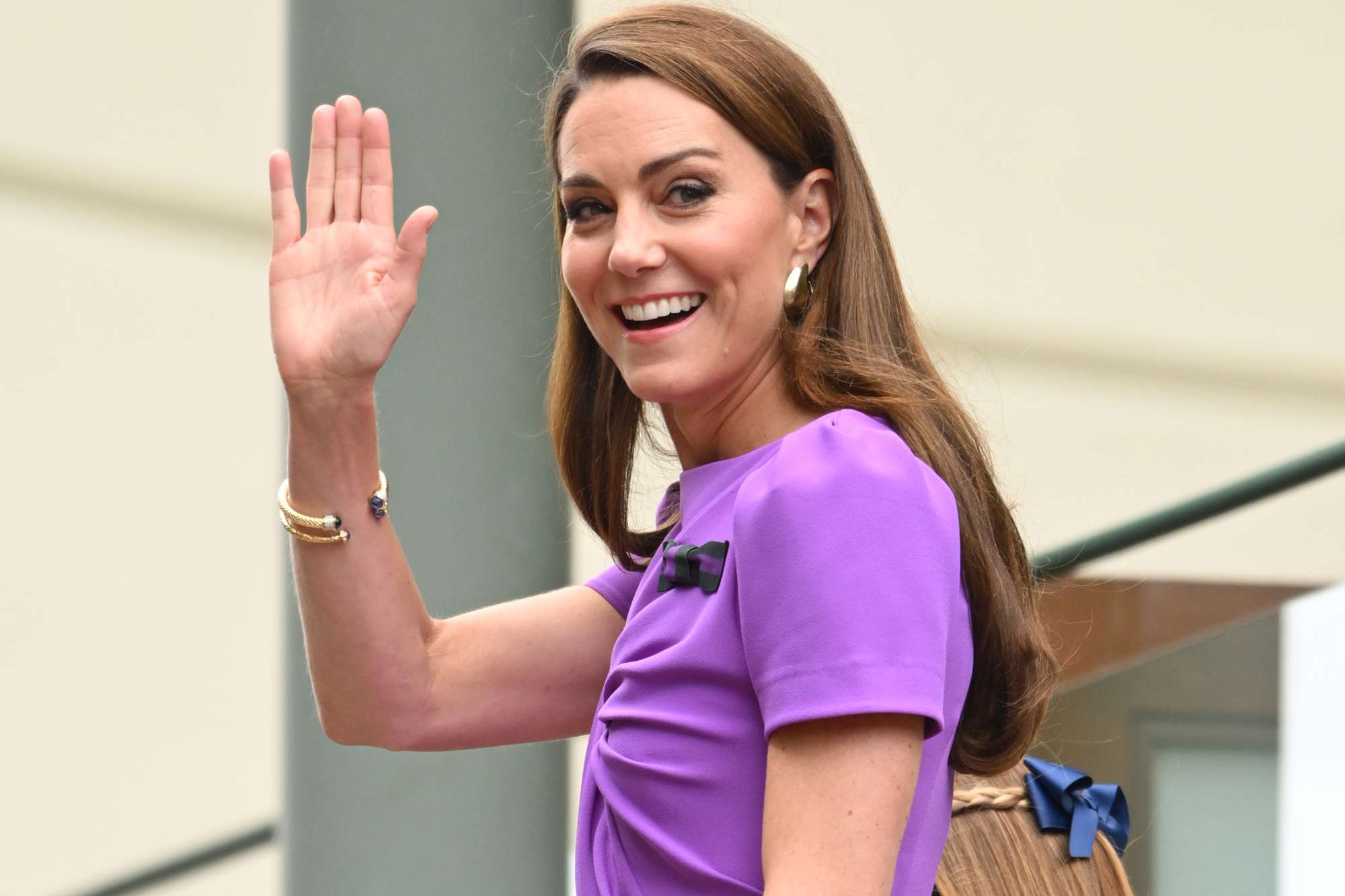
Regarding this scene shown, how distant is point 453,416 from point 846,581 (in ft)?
4.62

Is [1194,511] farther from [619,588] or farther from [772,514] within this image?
[772,514]

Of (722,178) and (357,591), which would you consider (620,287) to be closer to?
(722,178)

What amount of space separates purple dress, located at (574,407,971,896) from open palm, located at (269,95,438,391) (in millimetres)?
298

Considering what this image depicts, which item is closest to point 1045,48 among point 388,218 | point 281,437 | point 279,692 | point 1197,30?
point 1197,30

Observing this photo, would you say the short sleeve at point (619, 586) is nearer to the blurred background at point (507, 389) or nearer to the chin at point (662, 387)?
the chin at point (662, 387)

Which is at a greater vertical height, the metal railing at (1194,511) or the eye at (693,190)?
the eye at (693,190)

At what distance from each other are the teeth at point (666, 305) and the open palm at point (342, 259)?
194 mm

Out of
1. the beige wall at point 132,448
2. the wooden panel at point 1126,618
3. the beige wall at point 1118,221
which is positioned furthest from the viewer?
the beige wall at point 132,448

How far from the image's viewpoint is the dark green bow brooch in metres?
1.15

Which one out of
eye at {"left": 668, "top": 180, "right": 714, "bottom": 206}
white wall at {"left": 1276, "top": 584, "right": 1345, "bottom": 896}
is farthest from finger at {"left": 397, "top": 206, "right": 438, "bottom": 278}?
white wall at {"left": 1276, "top": 584, "right": 1345, "bottom": 896}

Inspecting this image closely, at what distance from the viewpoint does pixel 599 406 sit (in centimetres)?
151

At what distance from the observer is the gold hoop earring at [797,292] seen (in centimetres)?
127

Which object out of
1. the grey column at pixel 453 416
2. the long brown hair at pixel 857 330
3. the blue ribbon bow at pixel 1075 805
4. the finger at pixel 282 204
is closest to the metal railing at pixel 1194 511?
the blue ribbon bow at pixel 1075 805

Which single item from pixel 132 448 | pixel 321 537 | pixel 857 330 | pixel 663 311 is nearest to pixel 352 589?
pixel 321 537
